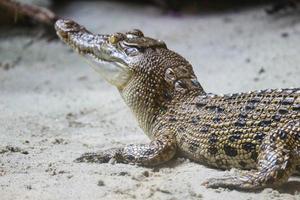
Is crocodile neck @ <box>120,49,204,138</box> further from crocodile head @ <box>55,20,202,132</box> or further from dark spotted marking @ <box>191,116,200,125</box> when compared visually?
dark spotted marking @ <box>191,116,200,125</box>

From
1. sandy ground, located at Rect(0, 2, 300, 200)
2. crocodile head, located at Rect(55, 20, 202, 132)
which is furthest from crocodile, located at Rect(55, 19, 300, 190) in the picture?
sandy ground, located at Rect(0, 2, 300, 200)

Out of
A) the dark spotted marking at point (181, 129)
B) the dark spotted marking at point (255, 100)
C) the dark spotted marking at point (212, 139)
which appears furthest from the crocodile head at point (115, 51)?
the dark spotted marking at point (255, 100)

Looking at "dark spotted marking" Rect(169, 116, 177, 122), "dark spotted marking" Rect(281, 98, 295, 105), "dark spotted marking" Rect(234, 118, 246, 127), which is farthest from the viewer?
"dark spotted marking" Rect(169, 116, 177, 122)

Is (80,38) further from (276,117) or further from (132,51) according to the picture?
(276,117)

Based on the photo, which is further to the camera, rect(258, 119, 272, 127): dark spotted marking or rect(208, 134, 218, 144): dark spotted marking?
rect(208, 134, 218, 144): dark spotted marking

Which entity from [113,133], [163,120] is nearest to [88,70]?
[113,133]

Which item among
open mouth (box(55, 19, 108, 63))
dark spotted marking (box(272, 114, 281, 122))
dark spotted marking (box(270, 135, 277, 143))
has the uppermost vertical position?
dark spotted marking (box(272, 114, 281, 122))

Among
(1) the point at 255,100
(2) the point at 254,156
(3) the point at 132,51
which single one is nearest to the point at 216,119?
(1) the point at 255,100
